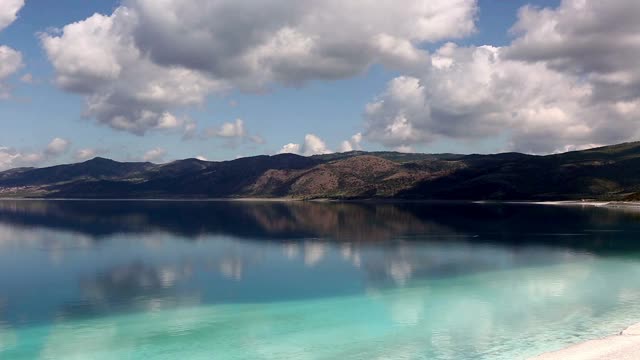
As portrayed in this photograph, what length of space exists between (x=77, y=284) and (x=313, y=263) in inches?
1516

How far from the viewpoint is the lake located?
47.5m

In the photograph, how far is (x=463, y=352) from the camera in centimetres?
4441

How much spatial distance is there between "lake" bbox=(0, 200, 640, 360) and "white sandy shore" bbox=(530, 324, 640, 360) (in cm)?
308

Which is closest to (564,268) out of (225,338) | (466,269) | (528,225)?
(466,269)

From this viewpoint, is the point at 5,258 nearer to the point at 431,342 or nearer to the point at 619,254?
the point at 431,342

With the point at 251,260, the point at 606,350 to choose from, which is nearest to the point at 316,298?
the point at 606,350

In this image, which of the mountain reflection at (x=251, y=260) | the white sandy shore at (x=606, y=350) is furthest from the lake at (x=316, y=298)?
the white sandy shore at (x=606, y=350)

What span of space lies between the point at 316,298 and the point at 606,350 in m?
35.2

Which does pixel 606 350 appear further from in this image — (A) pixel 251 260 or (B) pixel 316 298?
(A) pixel 251 260

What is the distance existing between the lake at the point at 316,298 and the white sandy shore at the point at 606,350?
10.1 feet

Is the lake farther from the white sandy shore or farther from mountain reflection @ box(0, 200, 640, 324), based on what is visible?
the white sandy shore

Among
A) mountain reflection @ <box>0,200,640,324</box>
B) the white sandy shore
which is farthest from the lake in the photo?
the white sandy shore

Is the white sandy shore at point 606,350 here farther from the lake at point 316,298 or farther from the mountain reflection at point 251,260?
the mountain reflection at point 251,260

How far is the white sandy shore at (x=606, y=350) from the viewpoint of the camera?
37.9 meters
